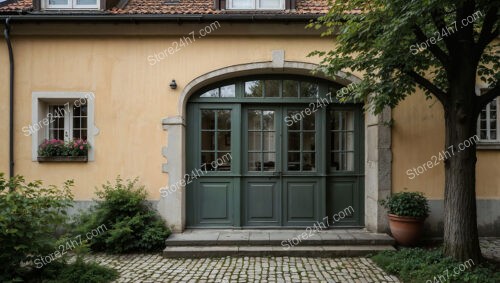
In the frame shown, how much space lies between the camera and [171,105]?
643cm

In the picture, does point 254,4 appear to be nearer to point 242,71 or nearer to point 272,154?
point 242,71

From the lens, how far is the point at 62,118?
668 centimetres

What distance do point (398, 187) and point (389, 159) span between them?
0.62m

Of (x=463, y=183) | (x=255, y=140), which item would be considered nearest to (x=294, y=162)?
(x=255, y=140)

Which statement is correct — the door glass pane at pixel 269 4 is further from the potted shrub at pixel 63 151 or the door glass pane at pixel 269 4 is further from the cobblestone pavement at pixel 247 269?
the cobblestone pavement at pixel 247 269

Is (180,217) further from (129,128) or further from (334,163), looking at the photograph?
(334,163)

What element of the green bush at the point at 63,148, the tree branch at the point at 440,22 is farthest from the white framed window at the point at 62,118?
the tree branch at the point at 440,22

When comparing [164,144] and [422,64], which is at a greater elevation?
[422,64]

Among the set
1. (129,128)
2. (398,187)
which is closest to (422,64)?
(398,187)

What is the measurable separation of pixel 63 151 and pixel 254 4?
5.15 metres

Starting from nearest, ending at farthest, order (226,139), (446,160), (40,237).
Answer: (40,237), (446,160), (226,139)

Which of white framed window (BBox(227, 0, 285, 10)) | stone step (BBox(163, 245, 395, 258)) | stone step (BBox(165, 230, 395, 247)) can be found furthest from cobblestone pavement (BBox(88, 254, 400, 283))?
white framed window (BBox(227, 0, 285, 10))

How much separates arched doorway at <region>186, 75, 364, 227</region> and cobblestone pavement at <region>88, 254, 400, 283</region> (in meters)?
1.38

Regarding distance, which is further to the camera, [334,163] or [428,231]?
[334,163]
